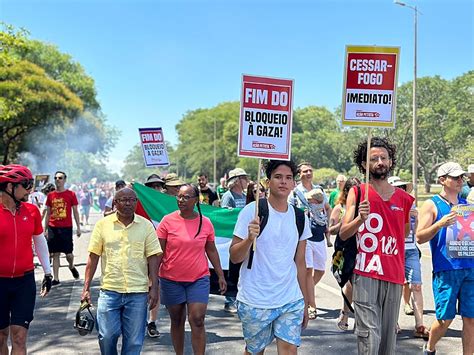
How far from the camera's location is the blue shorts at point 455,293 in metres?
5.09

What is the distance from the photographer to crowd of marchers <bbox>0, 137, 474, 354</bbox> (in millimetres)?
4098

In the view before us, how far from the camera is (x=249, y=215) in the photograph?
4.12 m

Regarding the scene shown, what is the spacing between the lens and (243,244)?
4008mm

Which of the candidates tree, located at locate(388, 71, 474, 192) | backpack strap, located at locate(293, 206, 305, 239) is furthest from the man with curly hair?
tree, located at locate(388, 71, 474, 192)

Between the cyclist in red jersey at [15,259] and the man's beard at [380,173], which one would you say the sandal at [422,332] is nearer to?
the man's beard at [380,173]

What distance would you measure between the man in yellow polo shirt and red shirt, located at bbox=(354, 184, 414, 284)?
5.63 ft

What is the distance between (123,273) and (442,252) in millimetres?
2855

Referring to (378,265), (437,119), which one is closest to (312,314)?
(378,265)

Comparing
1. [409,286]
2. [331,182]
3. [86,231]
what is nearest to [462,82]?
[331,182]

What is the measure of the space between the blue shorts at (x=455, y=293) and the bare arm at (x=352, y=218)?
138 centimetres

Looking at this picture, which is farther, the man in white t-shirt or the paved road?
the paved road

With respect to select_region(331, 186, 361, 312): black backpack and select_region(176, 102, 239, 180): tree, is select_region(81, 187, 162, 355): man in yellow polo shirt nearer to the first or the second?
select_region(331, 186, 361, 312): black backpack

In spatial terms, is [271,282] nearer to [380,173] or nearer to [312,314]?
[380,173]

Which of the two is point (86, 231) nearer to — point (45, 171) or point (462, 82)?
point (45, 171)
